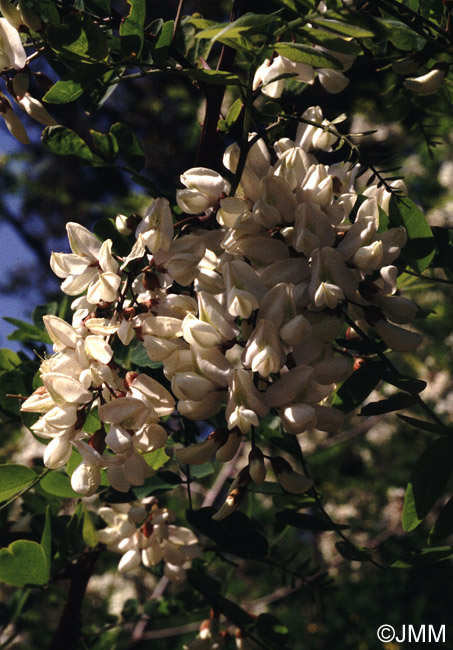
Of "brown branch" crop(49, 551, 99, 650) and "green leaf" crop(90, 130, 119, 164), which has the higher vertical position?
"green leaf" crop(90, 130, 119, 164)

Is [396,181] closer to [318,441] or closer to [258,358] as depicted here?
[258,358]

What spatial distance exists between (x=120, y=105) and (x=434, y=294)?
277cm

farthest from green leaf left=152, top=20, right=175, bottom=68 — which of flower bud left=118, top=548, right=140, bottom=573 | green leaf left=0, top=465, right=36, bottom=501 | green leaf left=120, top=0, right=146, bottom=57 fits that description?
flower bud left=118, top=548, right=140, bottom=573

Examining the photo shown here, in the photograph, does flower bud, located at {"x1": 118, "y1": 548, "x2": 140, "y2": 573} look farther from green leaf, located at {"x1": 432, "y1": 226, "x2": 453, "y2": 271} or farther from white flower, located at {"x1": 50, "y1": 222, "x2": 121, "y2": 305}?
green leaf, located at {"x1": 432, "y1": 226, "x2": 453, "y2": 271}

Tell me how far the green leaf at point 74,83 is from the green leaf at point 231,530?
0.36 meters

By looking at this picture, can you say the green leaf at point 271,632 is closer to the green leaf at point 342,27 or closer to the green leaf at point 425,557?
the green leaf at point 425,557

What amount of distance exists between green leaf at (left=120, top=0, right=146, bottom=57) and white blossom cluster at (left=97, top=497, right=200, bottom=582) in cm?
45

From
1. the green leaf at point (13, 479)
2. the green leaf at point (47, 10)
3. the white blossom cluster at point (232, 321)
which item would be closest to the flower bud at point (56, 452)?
the white blossom cluster at point (232, 321)

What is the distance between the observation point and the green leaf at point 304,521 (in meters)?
0.53

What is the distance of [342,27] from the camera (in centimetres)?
37

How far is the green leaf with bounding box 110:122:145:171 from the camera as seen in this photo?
24.3 inches

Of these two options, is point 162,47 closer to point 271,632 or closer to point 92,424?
point 92,424

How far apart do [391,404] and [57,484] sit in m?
0.32

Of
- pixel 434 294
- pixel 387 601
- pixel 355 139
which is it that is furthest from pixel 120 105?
pixel 355 139
